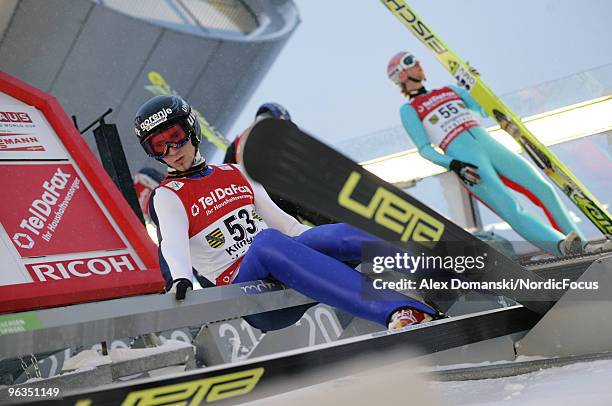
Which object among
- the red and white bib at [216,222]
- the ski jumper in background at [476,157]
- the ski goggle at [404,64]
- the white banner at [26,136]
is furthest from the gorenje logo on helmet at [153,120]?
the ski goggle at [404,64]

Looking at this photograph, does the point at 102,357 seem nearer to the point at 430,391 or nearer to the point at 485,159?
the point at 430,391

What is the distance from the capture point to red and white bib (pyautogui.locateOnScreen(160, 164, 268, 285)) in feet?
7.32

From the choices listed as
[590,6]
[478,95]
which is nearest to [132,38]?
[590,6]

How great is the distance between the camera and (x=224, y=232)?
2258mm

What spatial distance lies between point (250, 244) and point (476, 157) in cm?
217

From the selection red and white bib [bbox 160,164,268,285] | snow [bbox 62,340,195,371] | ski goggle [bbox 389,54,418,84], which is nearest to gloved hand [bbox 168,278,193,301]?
red and white bib [bbox 160,164,268,285]

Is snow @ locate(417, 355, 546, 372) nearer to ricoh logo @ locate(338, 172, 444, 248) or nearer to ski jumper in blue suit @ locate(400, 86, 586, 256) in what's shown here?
ricoh logo @ locate(338, 172, 444, 248)

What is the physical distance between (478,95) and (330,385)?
3152 mm

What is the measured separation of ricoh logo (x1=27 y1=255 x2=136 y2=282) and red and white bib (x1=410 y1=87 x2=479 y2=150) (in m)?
2.37

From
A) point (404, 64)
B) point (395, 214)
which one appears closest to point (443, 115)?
point (404, 64)

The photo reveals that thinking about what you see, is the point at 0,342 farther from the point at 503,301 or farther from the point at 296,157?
the point at 503,301

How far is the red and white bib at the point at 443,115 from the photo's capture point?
427cm

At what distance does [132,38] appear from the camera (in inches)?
392

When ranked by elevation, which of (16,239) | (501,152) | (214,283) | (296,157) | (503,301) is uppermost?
(296,157)
